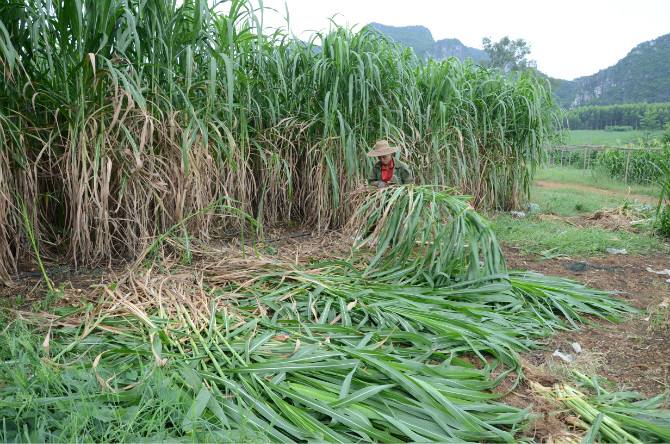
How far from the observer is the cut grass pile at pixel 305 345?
1.41m

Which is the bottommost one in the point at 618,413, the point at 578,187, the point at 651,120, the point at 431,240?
the point at 578,187

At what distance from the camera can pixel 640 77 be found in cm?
3497

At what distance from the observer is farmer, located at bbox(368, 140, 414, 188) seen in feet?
11.6

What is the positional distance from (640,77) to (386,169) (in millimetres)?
39562

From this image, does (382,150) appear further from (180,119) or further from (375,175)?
(180,119)

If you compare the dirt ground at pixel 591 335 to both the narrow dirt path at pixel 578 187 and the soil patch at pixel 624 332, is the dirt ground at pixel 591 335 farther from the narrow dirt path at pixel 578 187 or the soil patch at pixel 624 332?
the narrow dirt path at pixel 578 187

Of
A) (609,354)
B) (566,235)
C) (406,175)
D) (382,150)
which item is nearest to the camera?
(609,354)

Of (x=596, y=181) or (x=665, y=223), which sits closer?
(x=665, y=223)

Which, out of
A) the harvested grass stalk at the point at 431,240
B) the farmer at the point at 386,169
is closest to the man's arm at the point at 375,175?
the farmer at the point at 386,169

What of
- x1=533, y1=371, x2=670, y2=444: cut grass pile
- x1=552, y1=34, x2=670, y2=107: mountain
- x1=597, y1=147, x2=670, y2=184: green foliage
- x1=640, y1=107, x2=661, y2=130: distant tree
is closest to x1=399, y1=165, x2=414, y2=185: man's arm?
x1=533, y1=371, x2=670, y2=444: cut grass pile

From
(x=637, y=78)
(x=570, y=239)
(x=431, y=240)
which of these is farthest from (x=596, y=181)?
(x=637, y=78)

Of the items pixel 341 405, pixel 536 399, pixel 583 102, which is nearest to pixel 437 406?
pixel 341 405

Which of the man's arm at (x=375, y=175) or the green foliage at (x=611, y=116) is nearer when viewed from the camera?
the man's arm at (x=375, y=175)

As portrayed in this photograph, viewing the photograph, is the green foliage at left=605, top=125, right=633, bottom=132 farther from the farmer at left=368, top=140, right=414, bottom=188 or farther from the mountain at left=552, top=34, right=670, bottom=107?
the farmer at left=368, top=140, right=414, bottom=188
